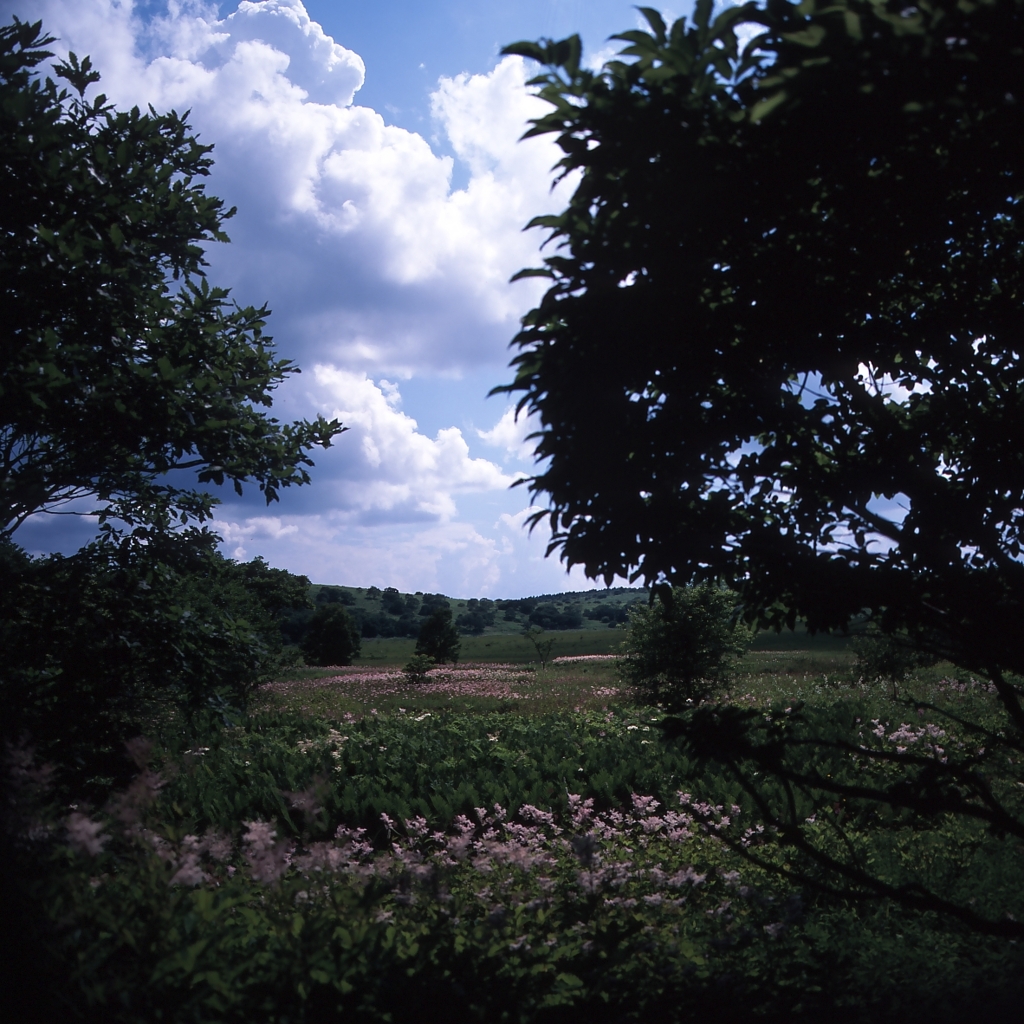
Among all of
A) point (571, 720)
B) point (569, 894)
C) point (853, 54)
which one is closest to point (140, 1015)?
point (569, 894)

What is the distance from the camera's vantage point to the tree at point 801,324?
8.87ft

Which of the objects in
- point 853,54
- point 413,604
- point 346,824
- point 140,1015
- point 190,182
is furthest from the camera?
point 413,604

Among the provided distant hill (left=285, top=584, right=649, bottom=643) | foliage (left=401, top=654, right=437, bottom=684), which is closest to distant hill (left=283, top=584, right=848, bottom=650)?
distant hill (left=285, top=584, right=649, bottom=643)

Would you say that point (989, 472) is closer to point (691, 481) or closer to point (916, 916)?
point (691, 481)

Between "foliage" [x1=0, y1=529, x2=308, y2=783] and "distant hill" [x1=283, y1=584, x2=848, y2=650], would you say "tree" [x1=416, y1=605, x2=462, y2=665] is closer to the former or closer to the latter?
"foliage" [x1=0, y1=529, x2=308, y2=783]

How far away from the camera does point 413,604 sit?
516 feet

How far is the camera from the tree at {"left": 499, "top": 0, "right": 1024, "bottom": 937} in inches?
106

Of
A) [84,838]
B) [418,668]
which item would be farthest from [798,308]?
[418,668]

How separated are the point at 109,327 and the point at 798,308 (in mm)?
5843

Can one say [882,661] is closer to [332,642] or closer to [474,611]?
[332,642]

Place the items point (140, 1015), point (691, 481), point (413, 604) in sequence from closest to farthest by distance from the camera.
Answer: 1. point (140, 1015)
2. point (691, 481)
3. point (413, 604)

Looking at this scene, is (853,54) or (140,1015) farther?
(140,1015)

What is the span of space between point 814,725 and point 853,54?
38.4ft

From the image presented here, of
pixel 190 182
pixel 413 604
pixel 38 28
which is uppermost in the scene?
pixel 38 28
